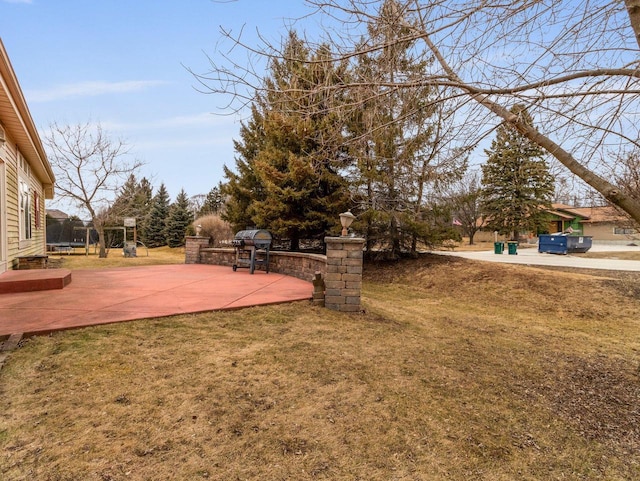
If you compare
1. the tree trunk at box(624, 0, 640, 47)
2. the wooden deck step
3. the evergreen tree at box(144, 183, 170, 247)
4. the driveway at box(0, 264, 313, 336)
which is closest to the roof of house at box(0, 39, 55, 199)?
the wooden deck step

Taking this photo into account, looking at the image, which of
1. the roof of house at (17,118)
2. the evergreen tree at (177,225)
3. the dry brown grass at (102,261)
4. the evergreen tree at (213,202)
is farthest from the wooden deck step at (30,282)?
the evergreen tree at (213,202)

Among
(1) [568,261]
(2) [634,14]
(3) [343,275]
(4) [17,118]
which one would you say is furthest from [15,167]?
(1) [568,261]

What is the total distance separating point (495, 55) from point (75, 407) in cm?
399

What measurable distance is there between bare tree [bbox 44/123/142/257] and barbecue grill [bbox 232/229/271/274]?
34.5ft

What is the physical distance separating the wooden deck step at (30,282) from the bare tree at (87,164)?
1098 centimetres

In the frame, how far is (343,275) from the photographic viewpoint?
205 inches

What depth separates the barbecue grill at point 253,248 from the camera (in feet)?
26.2

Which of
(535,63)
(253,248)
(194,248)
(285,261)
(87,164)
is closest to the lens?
(535,63)

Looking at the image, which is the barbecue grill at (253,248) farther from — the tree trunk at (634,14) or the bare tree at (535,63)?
the tree trunk at (634,14)

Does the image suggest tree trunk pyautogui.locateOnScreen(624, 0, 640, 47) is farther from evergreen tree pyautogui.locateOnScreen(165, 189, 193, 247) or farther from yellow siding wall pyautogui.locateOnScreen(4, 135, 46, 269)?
evergreen tree pyautogui.locateOnScreen(165, 189, 193, 247)

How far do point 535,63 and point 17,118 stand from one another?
749cm

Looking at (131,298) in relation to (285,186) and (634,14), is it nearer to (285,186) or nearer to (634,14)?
(634,14)

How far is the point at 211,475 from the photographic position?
1775 millimetres

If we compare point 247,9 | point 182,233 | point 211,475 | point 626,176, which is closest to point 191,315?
point 211,475
